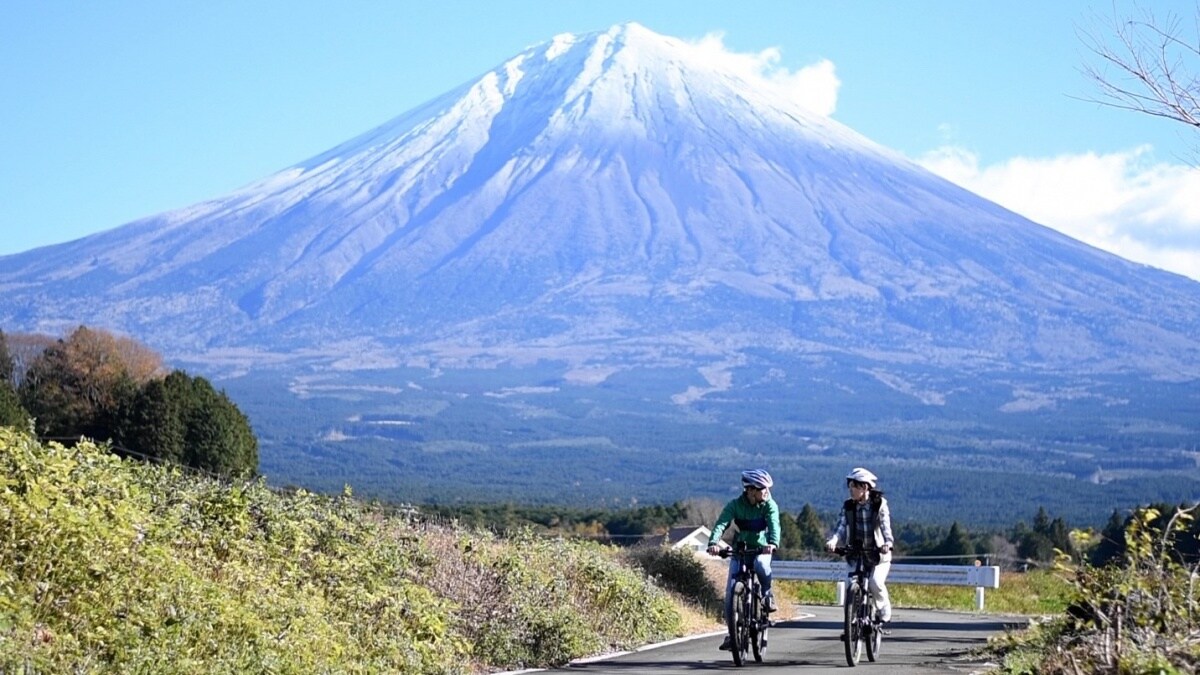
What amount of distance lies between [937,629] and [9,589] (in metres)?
13.6

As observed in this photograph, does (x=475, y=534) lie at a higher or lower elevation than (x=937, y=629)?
higher

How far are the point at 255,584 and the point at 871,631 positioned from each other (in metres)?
5.03

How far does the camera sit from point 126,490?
11.0 metres

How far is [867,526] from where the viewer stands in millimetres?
13977

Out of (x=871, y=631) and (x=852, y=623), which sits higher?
(x=852, y=623)

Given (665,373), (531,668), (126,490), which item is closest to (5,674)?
(126,490)

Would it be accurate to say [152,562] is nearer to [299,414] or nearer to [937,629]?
[937,629]

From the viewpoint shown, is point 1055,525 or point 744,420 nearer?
point 1055,525

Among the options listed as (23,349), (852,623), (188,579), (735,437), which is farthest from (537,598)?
(735,437)

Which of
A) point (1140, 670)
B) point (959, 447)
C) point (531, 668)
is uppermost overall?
point (1140, 670)

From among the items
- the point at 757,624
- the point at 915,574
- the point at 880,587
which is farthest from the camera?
the point at 915,574

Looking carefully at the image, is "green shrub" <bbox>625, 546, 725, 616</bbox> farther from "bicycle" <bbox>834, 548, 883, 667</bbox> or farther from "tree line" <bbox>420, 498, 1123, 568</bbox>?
"tree line" <bbox>420, 498, 1123, 568</bbox>

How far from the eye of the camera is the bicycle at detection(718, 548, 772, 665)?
13406mm

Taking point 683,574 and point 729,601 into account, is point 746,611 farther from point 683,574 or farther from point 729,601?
point 683,574
